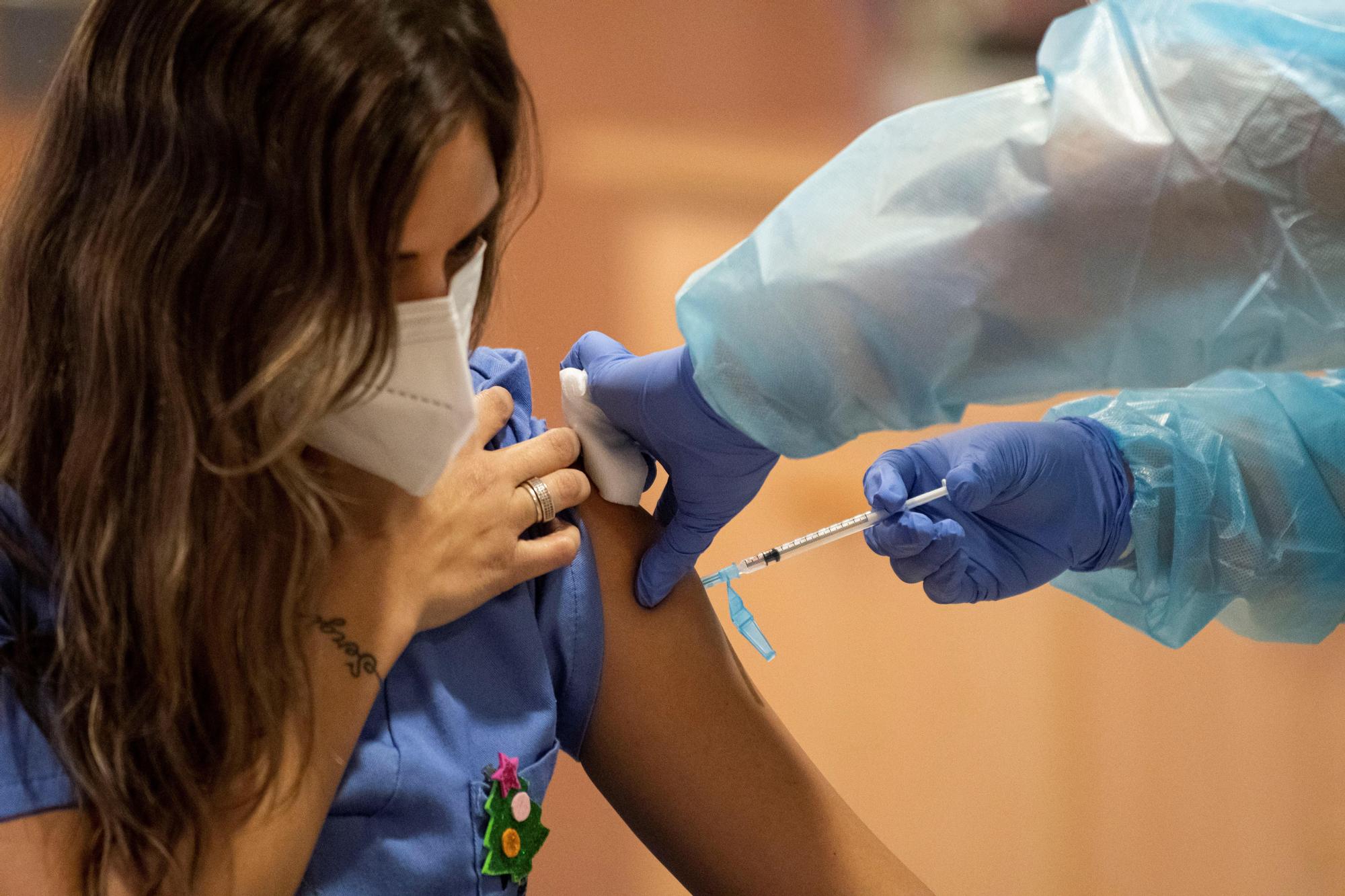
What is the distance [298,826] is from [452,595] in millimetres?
223

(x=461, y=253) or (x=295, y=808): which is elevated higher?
(x=461, y=253)

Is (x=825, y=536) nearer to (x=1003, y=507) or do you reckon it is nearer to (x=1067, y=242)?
(x=1003, y=507)

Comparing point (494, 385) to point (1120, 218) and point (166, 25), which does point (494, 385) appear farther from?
point (1120, 218)

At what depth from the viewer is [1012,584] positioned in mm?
1221

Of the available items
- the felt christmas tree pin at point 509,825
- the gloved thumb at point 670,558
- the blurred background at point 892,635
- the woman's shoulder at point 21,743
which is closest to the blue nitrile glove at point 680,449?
the gloved thumb at point 670,558

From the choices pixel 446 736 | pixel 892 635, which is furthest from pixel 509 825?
pixel 892 635

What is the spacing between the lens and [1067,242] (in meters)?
0.85

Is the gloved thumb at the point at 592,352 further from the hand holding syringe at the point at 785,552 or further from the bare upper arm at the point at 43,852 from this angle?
the bare upper arm at the point at 43,852

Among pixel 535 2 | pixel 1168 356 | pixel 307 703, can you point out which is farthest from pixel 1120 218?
pixel 535 2

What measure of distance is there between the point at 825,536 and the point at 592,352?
0.31m

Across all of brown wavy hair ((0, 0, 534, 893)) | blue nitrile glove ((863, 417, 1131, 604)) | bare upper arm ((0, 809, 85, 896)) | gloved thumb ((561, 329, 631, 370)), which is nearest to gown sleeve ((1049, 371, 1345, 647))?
blue nitrile glove ((863, 417, 1131, 604))

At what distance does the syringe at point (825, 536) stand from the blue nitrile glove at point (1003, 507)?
0.03 feet

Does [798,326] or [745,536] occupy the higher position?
[798,326]

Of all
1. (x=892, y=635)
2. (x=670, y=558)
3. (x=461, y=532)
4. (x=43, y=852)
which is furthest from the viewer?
(x=892, y=635)
